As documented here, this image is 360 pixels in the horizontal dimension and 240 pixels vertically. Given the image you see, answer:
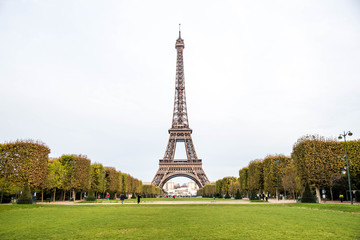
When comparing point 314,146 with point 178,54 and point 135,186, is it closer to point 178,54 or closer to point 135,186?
point 135,186

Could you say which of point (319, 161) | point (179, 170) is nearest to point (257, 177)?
point (319, 161)

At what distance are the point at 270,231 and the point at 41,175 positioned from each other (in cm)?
3448

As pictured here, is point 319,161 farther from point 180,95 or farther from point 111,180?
point 180,95

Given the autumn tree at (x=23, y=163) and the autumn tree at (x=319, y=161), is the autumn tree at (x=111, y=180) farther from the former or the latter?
the autumn tree at (x=319, y=161)

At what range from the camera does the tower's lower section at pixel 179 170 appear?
3462 inches

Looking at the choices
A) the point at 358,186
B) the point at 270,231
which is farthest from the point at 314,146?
the point at 270,231

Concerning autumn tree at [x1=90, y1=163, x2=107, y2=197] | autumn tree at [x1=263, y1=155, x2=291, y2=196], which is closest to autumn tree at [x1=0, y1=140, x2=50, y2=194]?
autumn tree at [x1=90, y1=163, x2=107, y2=197]

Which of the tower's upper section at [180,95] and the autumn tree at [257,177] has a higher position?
the tower's upper section at [180,95]

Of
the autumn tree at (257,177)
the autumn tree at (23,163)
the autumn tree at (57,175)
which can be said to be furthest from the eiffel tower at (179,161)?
the autumn tree at (23,163)

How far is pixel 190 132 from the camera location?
93.1 m

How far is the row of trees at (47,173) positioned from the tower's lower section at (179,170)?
17.2m

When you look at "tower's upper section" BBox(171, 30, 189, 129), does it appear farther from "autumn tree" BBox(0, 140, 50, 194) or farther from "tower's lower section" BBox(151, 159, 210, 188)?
"autumn tree" BBox(0, 140, 50, 194)

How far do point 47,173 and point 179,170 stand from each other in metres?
52.4

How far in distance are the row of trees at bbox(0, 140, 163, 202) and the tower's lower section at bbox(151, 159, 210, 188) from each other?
1716 centimetres
